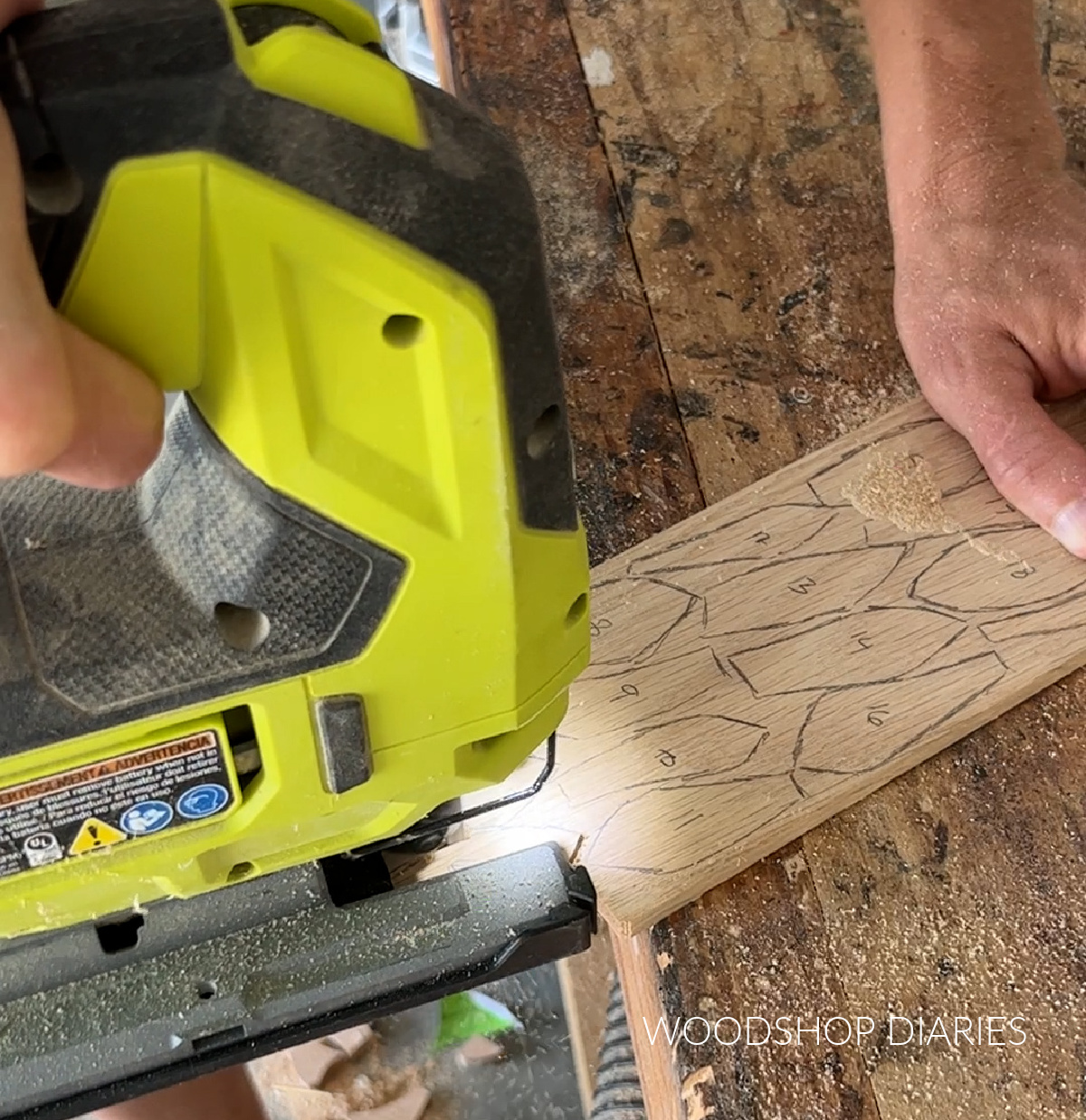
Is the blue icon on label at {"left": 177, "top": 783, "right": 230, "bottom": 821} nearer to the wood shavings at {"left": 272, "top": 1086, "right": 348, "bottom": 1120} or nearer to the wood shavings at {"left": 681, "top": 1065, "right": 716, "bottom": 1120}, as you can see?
the wood shavings at {"left": 681, "top": 1065, "right": 716, "bottom": 1120}

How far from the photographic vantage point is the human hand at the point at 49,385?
1.52 feet

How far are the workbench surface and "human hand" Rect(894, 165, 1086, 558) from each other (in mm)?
71

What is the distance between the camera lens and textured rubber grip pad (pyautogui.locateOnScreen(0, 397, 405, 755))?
673 millimetres

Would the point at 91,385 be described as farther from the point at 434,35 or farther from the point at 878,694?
the point at 434,35

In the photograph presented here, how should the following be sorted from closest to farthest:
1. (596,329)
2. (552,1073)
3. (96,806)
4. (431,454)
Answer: (431,454) < (96,806) < (596,329) < (552,1073)

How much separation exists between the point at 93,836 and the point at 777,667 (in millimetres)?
639

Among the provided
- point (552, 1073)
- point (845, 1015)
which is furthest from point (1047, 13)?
point (552, 1073)

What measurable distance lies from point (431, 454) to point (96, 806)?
0.34 meters

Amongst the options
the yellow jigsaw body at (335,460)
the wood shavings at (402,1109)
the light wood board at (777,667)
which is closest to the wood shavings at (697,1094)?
the light wood board at (777,667)

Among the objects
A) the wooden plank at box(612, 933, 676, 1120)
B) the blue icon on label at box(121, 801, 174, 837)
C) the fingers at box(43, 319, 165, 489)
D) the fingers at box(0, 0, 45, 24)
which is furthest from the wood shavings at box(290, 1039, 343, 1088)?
the fingers at box(0, 0, 45, 24)

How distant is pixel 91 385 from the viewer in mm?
532

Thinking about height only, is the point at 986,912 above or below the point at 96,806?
below

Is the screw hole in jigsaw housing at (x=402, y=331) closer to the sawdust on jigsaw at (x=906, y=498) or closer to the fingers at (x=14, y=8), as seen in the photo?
the fingers at (x=14, y=8)

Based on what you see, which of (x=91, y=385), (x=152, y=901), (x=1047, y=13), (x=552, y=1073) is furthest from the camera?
(x=552, y=1073)
